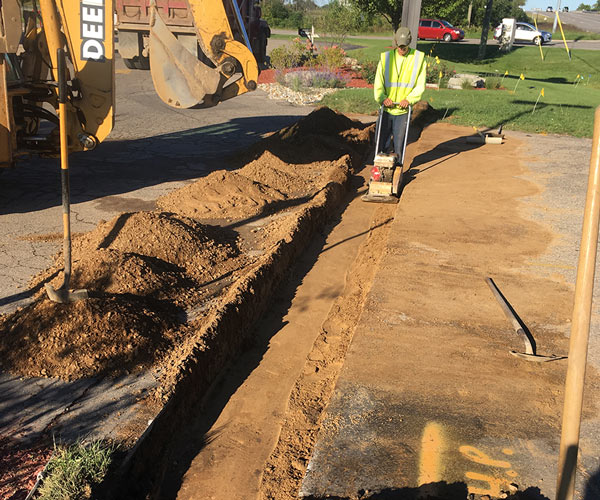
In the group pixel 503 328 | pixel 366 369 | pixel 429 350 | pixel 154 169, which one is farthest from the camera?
pixel 154 169

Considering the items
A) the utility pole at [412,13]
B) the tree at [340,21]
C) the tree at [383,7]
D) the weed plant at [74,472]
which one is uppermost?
the tree at [383,7]

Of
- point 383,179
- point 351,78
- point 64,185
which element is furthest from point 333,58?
point 64,185

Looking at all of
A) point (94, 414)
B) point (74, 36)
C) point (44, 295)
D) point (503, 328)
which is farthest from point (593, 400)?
point (74, 36)

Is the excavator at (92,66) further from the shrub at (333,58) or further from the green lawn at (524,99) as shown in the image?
the shrub at (333,58)

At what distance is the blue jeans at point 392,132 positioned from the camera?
9.80 metres

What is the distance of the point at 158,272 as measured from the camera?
6.22 metres

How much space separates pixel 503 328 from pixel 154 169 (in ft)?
25.1

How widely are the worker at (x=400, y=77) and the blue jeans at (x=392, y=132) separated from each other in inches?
2.4

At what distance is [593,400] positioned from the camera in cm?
438

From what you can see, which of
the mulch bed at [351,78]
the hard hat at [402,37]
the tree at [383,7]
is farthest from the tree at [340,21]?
the hard hat at [402,37]

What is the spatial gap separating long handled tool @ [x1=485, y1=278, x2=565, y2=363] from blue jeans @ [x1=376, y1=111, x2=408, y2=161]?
416cm

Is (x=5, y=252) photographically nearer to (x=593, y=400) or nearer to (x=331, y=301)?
(x=331, y=301)

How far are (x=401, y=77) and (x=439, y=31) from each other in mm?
41604

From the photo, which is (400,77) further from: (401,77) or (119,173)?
(119,173)
